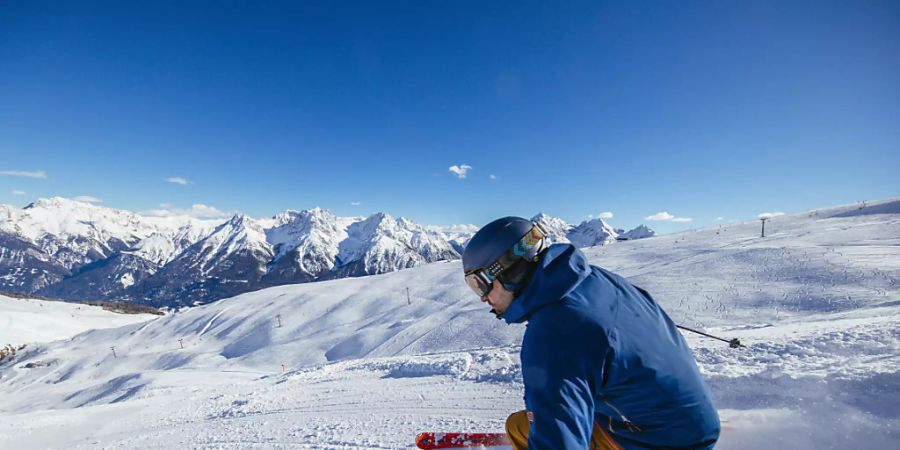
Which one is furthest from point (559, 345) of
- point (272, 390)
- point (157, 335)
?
point (157, 335)

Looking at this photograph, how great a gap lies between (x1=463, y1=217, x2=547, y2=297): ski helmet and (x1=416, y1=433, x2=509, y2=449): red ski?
291 cm

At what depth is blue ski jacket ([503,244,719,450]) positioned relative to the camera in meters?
1.75

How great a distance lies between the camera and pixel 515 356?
32.4ft

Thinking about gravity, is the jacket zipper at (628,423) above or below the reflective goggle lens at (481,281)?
below

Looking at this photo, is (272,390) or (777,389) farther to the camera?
(272,390)

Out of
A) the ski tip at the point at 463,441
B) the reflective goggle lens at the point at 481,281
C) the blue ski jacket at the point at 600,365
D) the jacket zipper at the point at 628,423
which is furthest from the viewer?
→ the ski tip at the point at 463,441

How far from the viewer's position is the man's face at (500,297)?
2393 mm

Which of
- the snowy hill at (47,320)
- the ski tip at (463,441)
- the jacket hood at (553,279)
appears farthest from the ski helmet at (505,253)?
the snowy hill at (47,320)

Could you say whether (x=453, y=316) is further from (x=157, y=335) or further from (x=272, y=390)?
(x=157, y=335)

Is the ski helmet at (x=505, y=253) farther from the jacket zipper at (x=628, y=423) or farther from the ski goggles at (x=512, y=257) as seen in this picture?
the jacket zipper at (x=628, y=423)

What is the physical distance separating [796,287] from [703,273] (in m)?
5.26

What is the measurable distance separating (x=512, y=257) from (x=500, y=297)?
0.94 feet

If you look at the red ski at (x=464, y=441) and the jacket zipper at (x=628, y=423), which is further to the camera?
the red ski at (x=464, y=441)

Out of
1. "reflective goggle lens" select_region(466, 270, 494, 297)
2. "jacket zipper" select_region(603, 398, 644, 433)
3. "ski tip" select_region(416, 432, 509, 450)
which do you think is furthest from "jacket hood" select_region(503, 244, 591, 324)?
"ski tip" select_region(416, 432, 509, 450)
